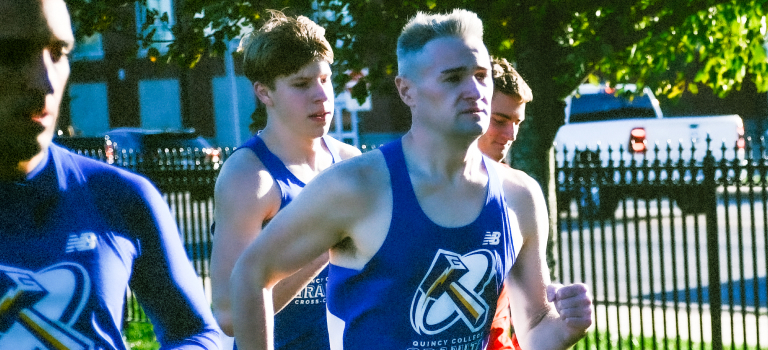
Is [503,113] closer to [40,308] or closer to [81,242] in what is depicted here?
[81,242]

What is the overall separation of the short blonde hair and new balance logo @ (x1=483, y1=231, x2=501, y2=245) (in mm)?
551

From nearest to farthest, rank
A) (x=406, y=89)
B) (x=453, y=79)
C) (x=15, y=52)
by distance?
(x=15, y=52)
(x=453, y=79)
(x=406, y=89)

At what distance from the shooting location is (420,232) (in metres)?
2.54

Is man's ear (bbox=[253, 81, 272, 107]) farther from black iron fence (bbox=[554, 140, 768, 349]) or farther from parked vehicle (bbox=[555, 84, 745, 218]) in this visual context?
parked vehicle (bbox=[555, 84, 745, 218])

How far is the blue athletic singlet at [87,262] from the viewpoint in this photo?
1.72 m

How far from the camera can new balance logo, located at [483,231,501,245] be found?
261cm

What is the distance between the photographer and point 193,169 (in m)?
9.55

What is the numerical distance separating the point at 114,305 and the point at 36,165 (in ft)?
1.01

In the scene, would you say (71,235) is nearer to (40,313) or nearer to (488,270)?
(40,313)

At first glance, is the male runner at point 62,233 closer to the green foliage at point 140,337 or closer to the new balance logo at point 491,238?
the new balance logo at point 491,238

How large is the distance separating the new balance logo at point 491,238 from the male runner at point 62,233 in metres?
0.93

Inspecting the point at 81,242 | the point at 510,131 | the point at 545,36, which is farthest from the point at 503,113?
the point at 81,242

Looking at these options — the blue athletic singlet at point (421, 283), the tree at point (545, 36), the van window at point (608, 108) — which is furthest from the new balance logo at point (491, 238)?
the van window at point (608, 108)

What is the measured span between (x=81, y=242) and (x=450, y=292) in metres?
1.09
